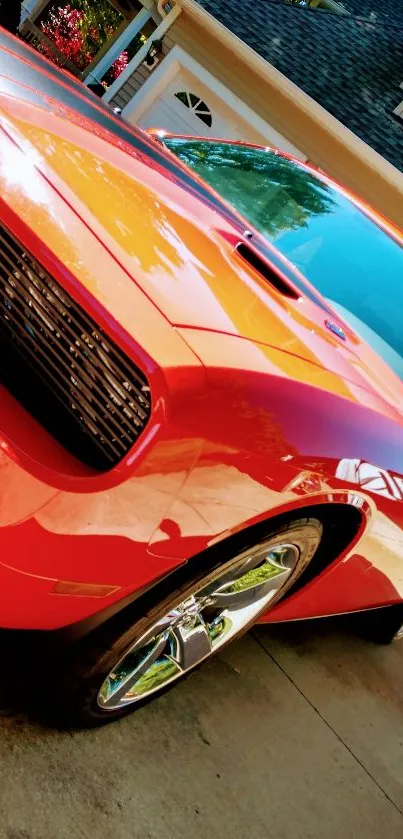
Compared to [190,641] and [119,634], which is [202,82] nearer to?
[190,641]

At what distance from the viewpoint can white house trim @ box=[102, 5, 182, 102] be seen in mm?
12906

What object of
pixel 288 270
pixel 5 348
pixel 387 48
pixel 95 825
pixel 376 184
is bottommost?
pixel 95 825

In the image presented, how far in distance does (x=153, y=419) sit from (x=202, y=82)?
12.1 meters

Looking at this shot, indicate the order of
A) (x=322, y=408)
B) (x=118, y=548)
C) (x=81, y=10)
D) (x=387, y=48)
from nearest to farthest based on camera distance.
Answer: (x=118, y=548) → (x=322, y=408) → (x=387, y=48) → (x=81, y=10)

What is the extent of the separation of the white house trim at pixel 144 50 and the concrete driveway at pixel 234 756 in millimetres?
12453

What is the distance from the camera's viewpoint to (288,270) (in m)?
2.39

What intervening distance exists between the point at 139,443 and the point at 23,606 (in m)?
0.45

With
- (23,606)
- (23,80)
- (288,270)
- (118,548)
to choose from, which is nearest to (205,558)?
(118,548)

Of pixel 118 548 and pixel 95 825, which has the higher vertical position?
pixel 118 548

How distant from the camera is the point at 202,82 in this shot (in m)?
12.2

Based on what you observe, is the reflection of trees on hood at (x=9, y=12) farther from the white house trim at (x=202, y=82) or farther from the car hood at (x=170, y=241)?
the car hood at (x=170, y=241)

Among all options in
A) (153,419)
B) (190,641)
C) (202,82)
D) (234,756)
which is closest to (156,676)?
(190,641)

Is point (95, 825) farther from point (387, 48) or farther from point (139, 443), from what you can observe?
point (387, 48)

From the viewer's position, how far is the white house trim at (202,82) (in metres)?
11.9
